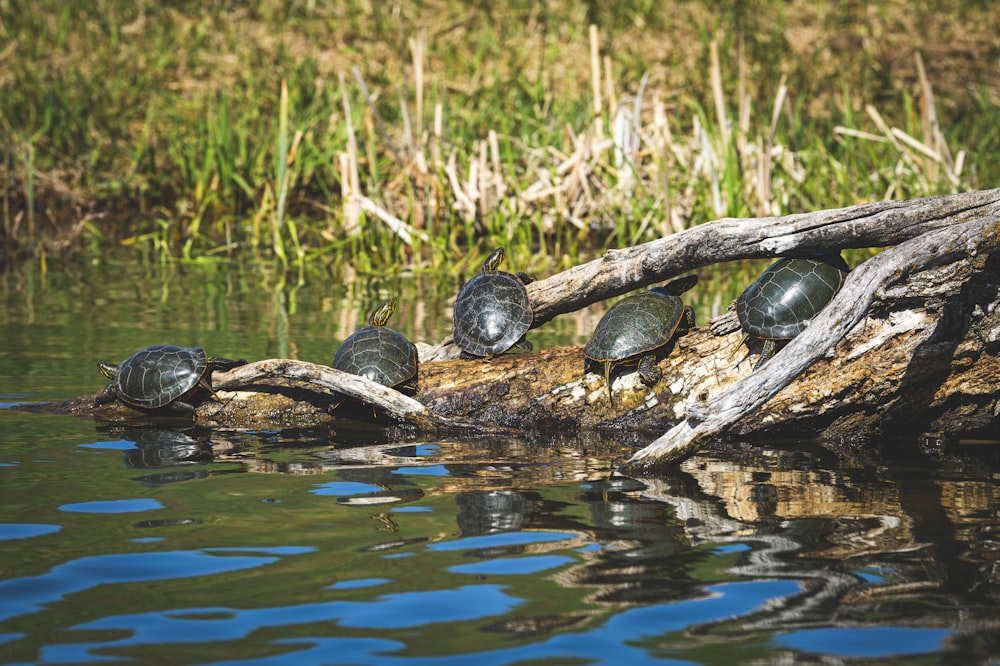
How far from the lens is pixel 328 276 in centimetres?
1044

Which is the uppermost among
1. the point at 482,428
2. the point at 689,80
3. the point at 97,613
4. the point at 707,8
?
the point at 707,8

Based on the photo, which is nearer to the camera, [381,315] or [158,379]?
[158,379]

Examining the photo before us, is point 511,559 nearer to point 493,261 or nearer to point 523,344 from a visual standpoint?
point 523,344

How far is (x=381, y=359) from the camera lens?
18.5ft

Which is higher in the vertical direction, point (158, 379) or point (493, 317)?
point (493, 317)

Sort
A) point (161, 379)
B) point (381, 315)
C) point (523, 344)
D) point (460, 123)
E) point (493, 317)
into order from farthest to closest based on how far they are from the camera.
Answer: point (460, 123) < point (381, 315) < point (523, 344) < point (493, 317) < point (161, 379)

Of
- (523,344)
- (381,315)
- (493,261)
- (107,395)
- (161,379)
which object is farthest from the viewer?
(493,261)

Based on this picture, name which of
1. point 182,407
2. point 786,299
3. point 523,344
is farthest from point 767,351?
point 182,407

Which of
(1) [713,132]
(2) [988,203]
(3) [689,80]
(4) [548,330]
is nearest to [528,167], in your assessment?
(1) [713,132]

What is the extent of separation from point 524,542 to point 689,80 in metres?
→ 12.3

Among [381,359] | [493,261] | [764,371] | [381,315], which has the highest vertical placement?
[493,261]

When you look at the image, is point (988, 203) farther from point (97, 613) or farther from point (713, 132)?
point (713, 132)

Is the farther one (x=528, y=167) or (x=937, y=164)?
(x=528, y=167)

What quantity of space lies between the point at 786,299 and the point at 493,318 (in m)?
1.59
